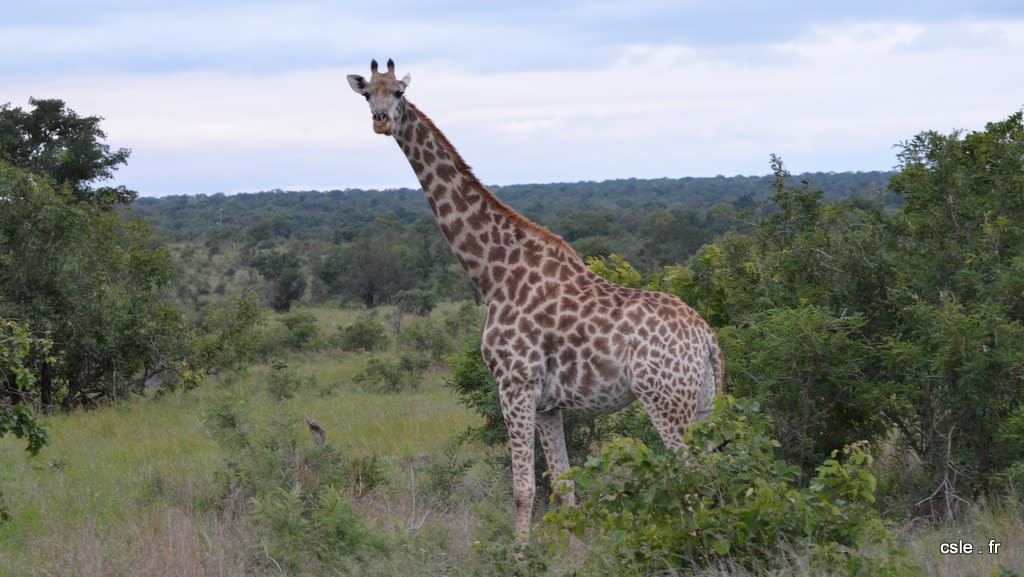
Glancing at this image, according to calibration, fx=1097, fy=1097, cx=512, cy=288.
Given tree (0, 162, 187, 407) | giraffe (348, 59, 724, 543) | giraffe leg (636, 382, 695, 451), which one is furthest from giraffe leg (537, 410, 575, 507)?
tree (0, 162, 187, 407)

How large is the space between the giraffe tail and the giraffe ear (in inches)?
98.6

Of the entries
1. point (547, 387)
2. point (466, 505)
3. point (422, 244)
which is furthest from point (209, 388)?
point (422, 244)

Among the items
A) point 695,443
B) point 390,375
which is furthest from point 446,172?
point 390,375

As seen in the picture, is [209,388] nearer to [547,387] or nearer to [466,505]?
[466,505]

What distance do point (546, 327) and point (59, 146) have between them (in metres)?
18.0

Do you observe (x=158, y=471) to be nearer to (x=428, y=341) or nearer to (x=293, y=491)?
Result: (x=293, y=491)

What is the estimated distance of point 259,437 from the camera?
845 centimetres

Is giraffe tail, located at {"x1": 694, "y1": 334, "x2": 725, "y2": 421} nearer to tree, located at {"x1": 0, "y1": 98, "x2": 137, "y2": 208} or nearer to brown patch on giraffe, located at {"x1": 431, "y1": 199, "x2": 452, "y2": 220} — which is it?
brown patch on giraffe, located at {"x1": 431, "y1": 199, "x2": 452, "y2": 220}

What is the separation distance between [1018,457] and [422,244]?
126 feet

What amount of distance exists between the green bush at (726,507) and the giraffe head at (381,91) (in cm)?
262

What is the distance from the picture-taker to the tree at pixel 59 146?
20750mm

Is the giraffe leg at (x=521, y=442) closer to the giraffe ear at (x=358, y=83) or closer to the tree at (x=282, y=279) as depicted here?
the giraffe ear at (x=358, y=83)

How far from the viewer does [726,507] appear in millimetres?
4926

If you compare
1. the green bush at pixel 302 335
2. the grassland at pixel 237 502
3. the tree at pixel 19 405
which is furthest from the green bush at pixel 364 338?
the tree at pixel 19 405
